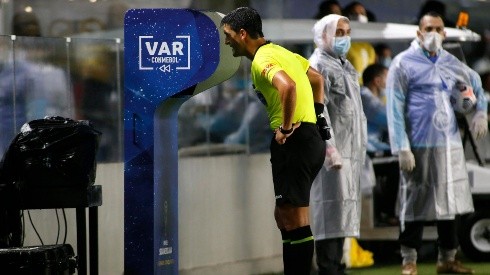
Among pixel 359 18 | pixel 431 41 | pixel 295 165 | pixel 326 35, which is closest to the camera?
pixel 295 165

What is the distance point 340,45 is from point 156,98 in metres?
2.36

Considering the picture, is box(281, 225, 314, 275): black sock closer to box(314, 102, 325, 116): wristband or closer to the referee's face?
box(314, 102, 325, 116): wristband

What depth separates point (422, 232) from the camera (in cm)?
1166

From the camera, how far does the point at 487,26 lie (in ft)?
48.5

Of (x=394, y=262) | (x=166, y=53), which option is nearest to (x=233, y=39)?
(x=166, y=53)

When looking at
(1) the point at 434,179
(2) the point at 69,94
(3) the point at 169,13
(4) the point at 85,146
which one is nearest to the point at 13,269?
(4) the point at 85,146

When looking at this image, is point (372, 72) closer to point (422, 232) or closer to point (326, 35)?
point (422, 232)

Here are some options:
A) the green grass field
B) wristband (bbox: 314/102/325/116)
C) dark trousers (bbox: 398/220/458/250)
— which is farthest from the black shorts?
the green grass field

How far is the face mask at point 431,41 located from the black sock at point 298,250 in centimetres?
348

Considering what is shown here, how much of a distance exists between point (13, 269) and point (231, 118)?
12.9 ft

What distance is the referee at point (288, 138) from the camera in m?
8.44

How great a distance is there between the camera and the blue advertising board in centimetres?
838

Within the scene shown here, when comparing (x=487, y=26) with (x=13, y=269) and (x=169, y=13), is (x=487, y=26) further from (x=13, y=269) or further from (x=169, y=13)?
(x=13, y=269)

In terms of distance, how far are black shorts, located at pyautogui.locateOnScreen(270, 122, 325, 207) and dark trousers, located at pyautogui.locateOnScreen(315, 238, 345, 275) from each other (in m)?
1.47
